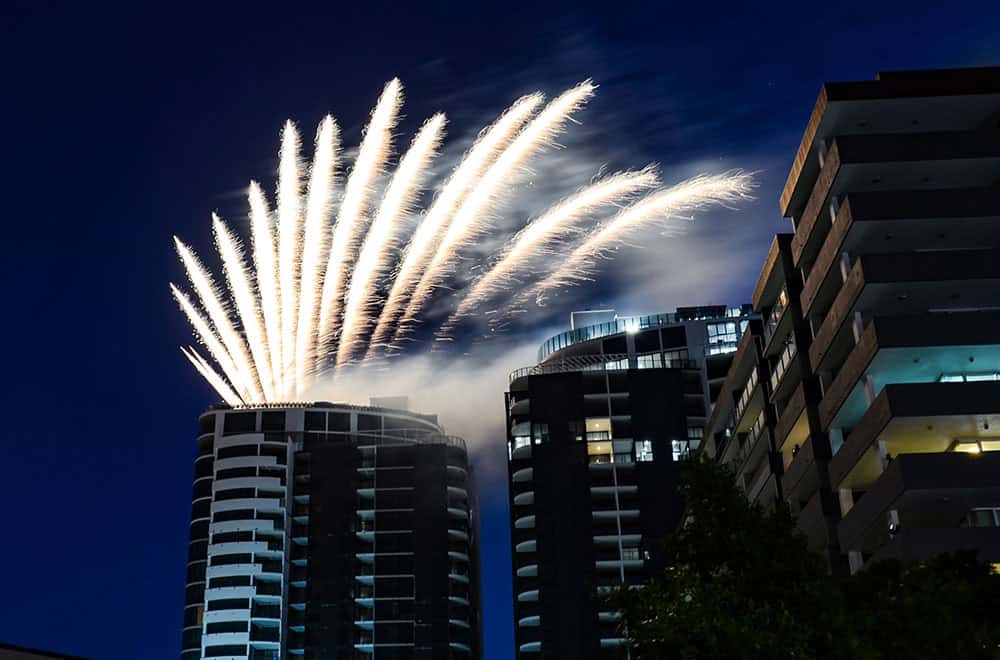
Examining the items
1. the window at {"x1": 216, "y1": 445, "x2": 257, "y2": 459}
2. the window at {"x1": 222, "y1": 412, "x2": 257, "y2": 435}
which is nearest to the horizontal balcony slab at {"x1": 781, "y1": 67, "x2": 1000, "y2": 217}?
the window at {"x1": 216, "y1": 445, "x2": 257, "y2": 459}

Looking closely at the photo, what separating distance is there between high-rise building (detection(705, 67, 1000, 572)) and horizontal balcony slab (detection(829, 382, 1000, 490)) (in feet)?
0.19

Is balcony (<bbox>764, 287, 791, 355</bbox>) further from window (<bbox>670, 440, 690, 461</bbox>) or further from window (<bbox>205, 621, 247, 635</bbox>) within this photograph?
window (<bbox>205, 621, 247, 635</bbox>)

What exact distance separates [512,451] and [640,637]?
100566 mm

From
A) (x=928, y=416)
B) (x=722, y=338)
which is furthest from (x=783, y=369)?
(x=722, y=338)

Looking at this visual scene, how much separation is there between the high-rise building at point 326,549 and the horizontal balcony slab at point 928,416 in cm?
9084

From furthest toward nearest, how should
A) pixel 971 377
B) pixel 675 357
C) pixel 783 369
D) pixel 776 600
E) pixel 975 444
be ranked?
pixel 675 357
pixel 783 369
pixel 971 377
pixel 975 444
pixel 776 600

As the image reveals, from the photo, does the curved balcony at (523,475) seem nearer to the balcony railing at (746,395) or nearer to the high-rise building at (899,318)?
the balcony railing at (746,395)

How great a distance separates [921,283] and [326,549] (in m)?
103

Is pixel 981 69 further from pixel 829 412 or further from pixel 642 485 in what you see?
pixel 642 485

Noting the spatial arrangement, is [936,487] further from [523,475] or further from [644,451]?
[523,475]

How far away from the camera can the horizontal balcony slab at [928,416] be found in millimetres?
48688

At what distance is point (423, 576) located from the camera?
138m

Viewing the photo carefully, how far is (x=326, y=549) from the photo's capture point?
143 metres

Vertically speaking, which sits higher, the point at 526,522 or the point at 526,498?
the point at 526,498
